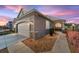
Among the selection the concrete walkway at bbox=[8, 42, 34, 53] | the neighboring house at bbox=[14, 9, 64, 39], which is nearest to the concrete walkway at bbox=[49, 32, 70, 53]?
the neighboring house at bbox=[14, 9, 64, 39]

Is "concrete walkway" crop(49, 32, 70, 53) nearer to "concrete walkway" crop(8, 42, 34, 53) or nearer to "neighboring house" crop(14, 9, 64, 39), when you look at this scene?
"neighboring house" crop(14, 9, 64, 39)

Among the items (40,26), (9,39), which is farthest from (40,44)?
(9,39)

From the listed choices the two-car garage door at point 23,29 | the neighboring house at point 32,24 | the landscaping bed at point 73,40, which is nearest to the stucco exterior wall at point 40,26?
the neighboring house at point 32,24

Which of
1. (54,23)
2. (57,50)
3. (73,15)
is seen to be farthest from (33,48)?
(73,15)

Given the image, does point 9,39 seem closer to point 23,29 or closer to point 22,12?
point 23,29

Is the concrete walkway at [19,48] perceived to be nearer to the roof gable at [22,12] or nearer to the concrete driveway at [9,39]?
the concrete driveway at [9,39]

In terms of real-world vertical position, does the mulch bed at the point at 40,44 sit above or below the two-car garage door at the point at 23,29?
below
